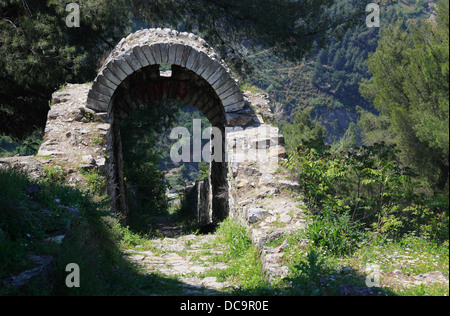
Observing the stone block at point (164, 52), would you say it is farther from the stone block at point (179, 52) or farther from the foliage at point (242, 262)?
the foliage at point (242, 262)

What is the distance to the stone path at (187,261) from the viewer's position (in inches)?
159

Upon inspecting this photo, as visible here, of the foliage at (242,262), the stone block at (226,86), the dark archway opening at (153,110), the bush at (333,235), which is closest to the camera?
the foliage at (242,262)

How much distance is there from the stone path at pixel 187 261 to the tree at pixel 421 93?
2320 millimetres

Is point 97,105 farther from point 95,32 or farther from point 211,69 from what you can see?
point 95,32

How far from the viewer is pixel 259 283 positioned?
145 inches

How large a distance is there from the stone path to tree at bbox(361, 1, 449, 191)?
232 cm

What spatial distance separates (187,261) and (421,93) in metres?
3.18

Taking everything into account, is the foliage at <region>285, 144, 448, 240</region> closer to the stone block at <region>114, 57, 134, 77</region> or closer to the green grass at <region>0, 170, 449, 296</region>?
the green grass at <region>0, 170, 449, 296</region>

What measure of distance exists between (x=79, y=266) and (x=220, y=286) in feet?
4.79

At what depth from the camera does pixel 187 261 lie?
193 inches

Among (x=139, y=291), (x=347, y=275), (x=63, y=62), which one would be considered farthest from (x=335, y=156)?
(x=63, y=62)

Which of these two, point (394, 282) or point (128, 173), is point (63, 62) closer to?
point (128, 173)

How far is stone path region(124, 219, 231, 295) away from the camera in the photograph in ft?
13.3

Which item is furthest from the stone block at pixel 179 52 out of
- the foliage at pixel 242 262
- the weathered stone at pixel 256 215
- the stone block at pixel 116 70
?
the weathered stone at pixel 256 215
